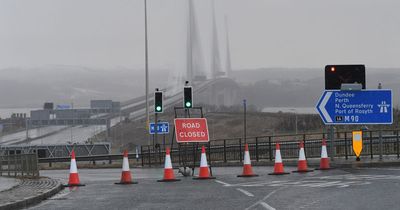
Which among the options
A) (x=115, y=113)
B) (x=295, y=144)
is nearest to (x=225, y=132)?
(x=115, y=113)

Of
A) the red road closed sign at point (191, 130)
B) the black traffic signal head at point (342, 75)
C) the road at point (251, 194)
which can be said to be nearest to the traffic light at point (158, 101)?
the black traffic signal head at point (342, 75)

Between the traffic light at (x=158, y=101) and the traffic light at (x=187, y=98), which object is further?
the traffic light at (x=158, y=101)

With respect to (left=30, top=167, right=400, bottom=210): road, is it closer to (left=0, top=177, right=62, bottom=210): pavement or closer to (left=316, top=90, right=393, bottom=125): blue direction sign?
(left=0, top=177, right=62, bottom=210): pavement

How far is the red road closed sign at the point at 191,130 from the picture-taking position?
2041 cm

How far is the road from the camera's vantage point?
38.7ft

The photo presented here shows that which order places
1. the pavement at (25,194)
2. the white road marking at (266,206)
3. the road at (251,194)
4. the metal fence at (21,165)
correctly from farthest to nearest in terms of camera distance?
the metal fence at (21,165)
the pavement at (25,194)
the road at (251,194)
the white road marking at (266,206)

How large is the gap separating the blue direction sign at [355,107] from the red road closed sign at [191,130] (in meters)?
4.51

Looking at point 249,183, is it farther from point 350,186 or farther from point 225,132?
point 225,132

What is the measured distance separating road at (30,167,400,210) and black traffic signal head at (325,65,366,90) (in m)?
4.91

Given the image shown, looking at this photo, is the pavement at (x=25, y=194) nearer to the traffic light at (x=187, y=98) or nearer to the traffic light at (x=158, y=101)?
the traffic light at (x=187, y=98)

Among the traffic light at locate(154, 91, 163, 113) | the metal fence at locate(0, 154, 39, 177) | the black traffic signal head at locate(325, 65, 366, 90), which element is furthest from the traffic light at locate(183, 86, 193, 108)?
the traffic light at locate(154, 91, 163, 113)

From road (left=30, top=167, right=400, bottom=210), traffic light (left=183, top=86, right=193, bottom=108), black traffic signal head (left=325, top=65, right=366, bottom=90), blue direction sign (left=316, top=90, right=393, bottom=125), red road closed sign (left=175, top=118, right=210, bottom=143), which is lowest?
road (left=30, top=167, right=400, bottom=210)

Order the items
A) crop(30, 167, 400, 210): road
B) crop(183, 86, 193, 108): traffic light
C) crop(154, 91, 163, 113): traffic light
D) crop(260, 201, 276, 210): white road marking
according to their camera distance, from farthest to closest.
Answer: crop(154, 91, 163, 113): traffic light, crop(183, 86, 193, 108): traffic light, crop(30, 167, 400, 210): road, crop(260, 201, 276, 210): white road marking

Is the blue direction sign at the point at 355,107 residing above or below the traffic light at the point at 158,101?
below
